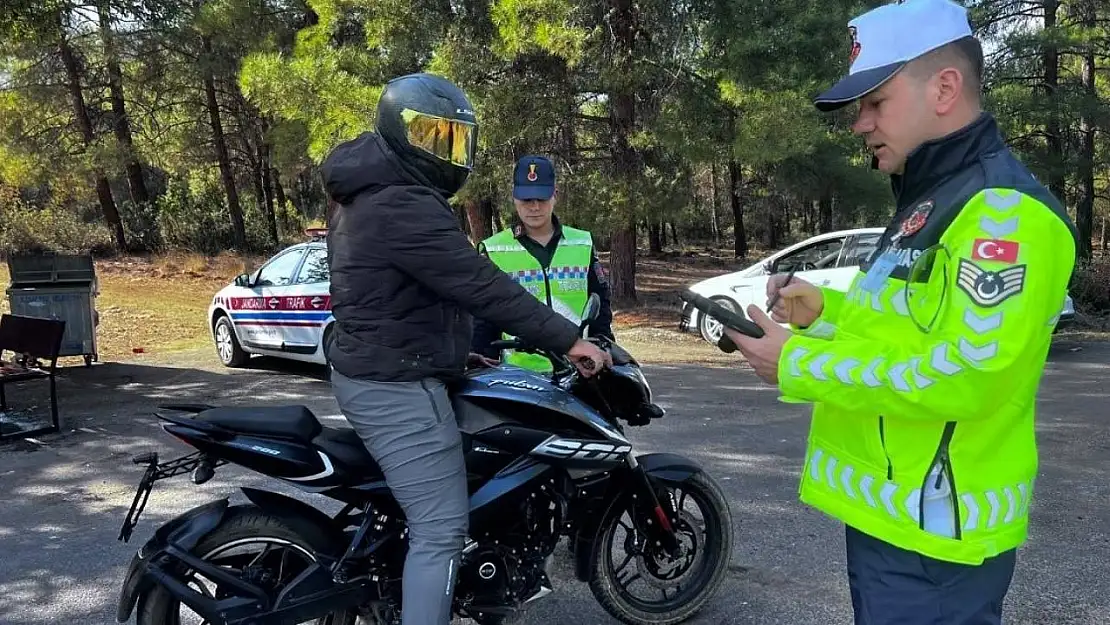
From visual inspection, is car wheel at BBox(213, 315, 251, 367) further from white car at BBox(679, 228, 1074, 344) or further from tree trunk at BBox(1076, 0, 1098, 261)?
tree trunk at BBox(1076, 0, 1098, 261)

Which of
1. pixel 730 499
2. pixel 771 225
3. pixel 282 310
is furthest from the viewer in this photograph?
pixel 771 225

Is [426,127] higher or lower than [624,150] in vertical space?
lower

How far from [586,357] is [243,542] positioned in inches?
50.6

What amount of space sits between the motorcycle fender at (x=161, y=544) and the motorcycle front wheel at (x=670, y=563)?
4.81ft

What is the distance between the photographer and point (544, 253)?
13.4ft

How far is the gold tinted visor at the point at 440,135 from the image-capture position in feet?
8.15

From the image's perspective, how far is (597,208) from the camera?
14453 millimetres

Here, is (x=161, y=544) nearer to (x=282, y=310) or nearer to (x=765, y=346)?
(x=765, y=346)

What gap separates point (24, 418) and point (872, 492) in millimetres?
7878

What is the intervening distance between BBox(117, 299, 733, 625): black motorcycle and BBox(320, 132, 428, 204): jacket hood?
0.76 metres

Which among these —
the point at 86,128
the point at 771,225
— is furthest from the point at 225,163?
the point at 771,225

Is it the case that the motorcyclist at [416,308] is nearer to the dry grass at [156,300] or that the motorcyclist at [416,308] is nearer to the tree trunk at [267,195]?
the dry grass at [156,300]

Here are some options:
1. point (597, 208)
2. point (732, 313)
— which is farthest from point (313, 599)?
point (597, 208)

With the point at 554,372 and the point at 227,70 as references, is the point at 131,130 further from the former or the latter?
the point at 554,372
